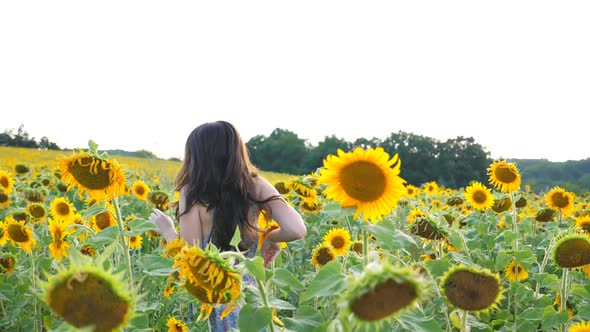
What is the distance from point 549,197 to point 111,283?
516 cm

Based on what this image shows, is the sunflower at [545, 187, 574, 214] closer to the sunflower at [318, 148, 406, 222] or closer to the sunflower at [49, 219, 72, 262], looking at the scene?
the sunflower at [318, 148, 406, 222]

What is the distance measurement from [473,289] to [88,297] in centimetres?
107

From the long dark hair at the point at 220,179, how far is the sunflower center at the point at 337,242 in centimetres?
60

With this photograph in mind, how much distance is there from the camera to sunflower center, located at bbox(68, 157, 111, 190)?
232 centimetres

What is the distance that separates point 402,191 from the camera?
1766mm

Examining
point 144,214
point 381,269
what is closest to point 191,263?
point 381,269

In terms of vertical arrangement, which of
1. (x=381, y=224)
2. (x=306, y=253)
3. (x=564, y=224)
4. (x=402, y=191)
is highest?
(x=402, y=191)

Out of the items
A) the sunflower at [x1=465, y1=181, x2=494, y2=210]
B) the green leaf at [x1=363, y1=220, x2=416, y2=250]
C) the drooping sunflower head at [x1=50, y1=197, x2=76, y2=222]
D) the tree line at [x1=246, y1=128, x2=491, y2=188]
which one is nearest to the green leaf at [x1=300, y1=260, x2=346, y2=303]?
the green leaf at [x1=363, y1=220, x2=416, y2=250]

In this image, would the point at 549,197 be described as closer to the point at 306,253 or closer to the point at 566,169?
the point at 306,253

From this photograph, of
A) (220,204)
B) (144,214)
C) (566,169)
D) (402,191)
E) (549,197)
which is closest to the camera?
(402,191)

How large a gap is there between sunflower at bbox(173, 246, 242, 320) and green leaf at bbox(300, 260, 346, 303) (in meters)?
0.21

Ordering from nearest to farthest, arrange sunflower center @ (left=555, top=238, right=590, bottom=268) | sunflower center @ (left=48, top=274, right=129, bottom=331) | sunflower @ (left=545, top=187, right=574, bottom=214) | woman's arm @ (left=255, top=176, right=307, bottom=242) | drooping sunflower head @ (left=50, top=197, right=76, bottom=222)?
1. sunflower center @ (left=48, top=274, right=129, bottom=331)
2. sunflower center @ (left=555, top=238, right=590, bottom=268)
3. woman's arm @ (left=255, top=176, right=307, bottom=242)
4. drooping sunflower head @ (left=50, top=197, right=76, bottom=222)
5. sunflower @ (left=545, top=187, right=574, bottom=214)

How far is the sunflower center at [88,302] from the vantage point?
1.19 metres

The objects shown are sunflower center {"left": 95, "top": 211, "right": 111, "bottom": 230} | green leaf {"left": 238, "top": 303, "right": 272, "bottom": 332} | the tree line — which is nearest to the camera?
green leaf {"left": 238, "top": 303, "right": 272, "bottom": 332}
